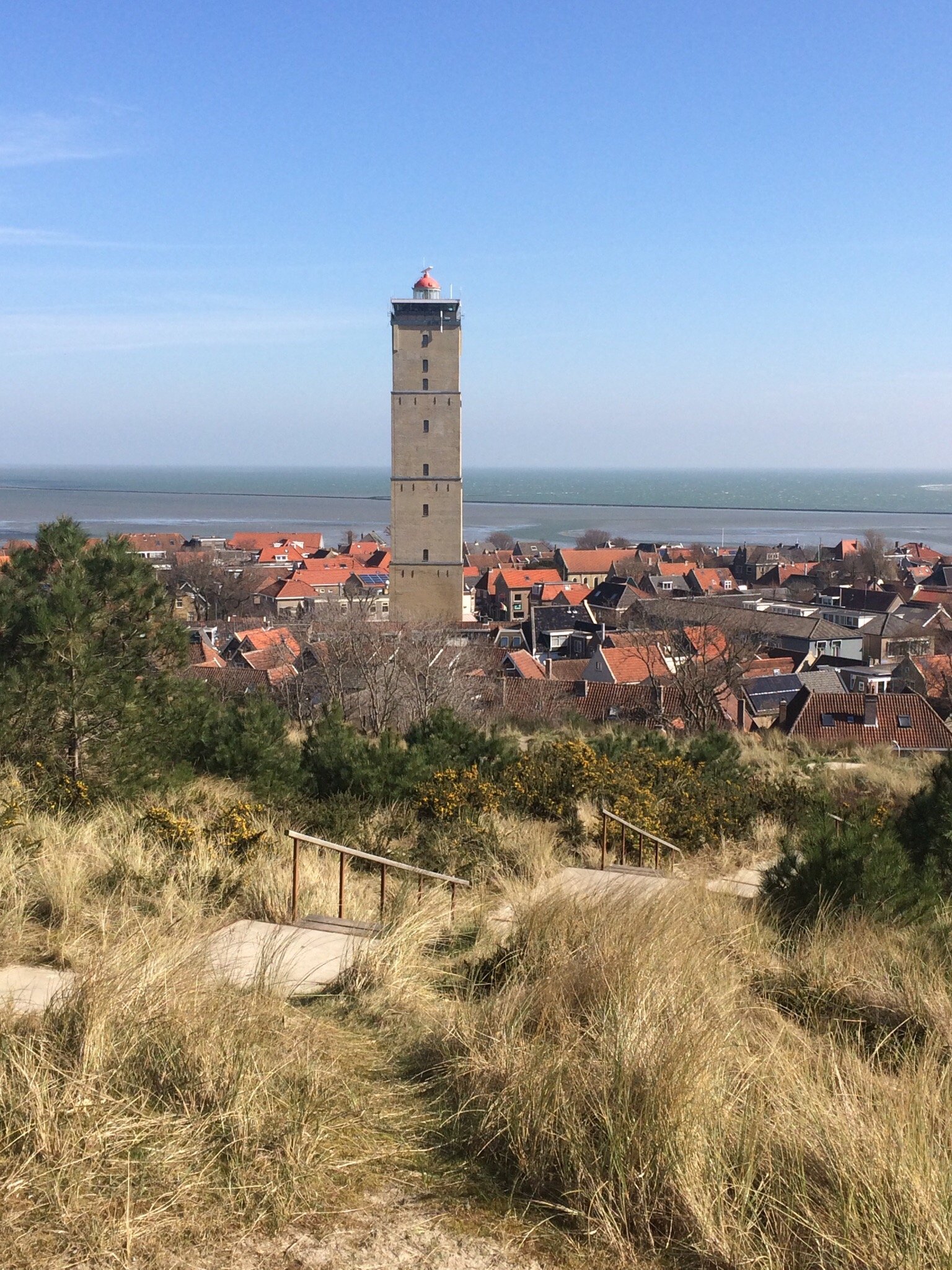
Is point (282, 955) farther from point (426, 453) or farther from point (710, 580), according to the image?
point (710, 580)

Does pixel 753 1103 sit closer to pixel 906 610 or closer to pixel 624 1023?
pixel 624 1023

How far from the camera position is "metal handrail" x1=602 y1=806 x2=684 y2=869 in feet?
27.5

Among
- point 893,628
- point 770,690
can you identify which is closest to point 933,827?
point 770,690

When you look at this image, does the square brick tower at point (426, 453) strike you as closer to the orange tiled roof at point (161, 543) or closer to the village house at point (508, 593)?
the village house at point (508, 593)

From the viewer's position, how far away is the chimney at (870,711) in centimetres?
2872

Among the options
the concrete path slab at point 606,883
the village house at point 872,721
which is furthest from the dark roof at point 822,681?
the concrete path slab at point 606,883

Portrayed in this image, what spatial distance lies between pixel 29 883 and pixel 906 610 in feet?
210

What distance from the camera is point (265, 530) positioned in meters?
147

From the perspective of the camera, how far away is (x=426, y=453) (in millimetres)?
56219

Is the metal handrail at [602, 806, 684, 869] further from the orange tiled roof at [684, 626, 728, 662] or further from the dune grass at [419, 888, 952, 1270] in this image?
the orange tiled roof at [684, 626, 728, 662]

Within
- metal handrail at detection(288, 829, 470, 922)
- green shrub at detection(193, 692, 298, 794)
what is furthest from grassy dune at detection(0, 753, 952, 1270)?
green shrub at detection(193, 692, 298, 794)

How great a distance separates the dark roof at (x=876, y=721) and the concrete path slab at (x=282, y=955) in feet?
74.3

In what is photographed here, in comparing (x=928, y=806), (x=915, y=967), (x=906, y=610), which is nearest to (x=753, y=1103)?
(x=915, y=967)

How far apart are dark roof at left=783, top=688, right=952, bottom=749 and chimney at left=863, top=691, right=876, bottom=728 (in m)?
0.06
